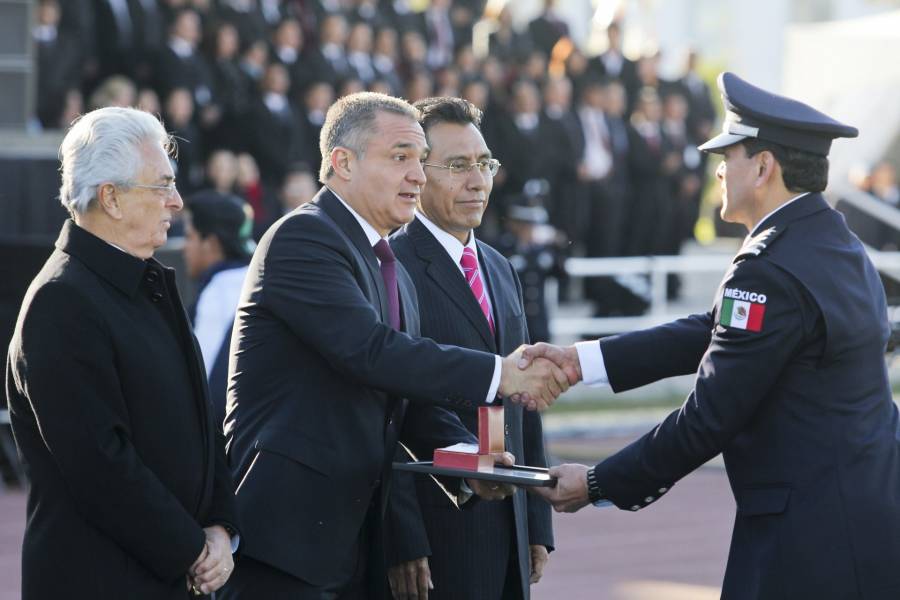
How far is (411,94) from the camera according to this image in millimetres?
14578

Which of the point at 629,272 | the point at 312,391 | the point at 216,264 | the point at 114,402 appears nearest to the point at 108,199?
the point at 114,402

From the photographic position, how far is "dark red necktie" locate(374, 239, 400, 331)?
418 centimetres

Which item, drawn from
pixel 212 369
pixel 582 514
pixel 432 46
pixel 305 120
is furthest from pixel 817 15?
pixel 212 369

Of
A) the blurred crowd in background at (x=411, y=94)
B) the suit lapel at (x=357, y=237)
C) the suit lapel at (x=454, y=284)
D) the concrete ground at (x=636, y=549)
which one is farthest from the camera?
the blurred crowd in background at (x=411, y=94)

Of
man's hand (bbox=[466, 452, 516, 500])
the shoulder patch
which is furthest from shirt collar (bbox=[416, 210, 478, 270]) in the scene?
the shoulder patch

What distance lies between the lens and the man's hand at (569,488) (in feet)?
13.5

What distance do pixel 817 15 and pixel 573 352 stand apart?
132 ft

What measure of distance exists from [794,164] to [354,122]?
117cm

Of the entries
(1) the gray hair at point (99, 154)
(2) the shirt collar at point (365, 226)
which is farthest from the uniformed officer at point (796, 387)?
(1) the gray hair at point (99, 154)

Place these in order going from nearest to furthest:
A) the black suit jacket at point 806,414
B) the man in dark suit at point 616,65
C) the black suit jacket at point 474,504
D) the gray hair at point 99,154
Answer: the gray hair at point 99,154, the black suit jacket at point 806,414, the black suit jacket at point 474,504, the man in dark suit at point 616,65

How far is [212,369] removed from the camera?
588 cm

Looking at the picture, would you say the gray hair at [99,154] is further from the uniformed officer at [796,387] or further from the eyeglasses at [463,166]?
the uniformed officer at [796,387]

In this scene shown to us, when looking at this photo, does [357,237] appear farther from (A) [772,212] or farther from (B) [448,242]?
(A) [772,212]

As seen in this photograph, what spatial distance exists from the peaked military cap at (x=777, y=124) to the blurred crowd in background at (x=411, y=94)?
6459 mm
